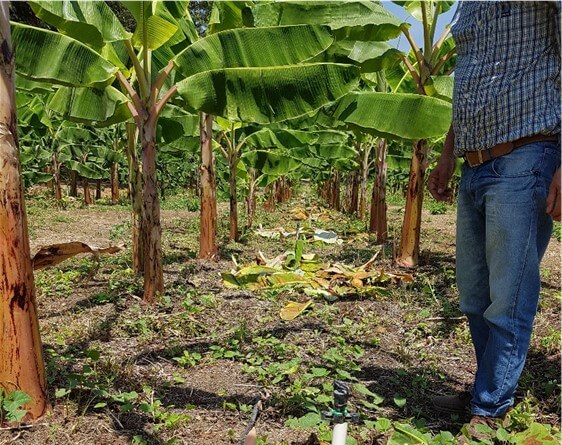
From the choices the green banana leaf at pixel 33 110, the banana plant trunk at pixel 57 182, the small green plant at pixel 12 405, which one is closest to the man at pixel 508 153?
the small green plant at pixel 12 405

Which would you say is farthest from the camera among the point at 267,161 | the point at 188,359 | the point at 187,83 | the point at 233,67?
the point at 267,161

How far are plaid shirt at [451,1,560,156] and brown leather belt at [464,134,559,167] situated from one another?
2 cm

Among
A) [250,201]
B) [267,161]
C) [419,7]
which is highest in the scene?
[419,7]

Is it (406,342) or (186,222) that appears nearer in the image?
(406,342)

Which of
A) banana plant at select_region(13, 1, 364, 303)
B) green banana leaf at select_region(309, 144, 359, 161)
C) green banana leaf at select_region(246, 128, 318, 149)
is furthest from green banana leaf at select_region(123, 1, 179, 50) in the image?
green banana leaf at select_region(309, 144, 359, 161)

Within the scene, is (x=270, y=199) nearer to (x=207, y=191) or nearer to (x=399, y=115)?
(x=207, y=191)

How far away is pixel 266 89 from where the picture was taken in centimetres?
386

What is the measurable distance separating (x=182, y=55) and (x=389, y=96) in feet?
7.04

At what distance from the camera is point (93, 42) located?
346 centimetres

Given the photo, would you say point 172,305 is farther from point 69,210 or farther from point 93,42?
point 69,210

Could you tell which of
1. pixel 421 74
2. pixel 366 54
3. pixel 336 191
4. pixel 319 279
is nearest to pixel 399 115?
pixel 366 54

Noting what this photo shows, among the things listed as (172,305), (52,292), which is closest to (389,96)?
(172,305)

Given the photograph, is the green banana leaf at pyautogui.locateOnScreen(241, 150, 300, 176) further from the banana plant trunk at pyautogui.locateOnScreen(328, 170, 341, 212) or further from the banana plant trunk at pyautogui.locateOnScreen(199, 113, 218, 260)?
the banana plant trunk at pyautogui.locateOnScreen(328, 170, 341, 212)

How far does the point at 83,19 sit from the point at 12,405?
106 inches
